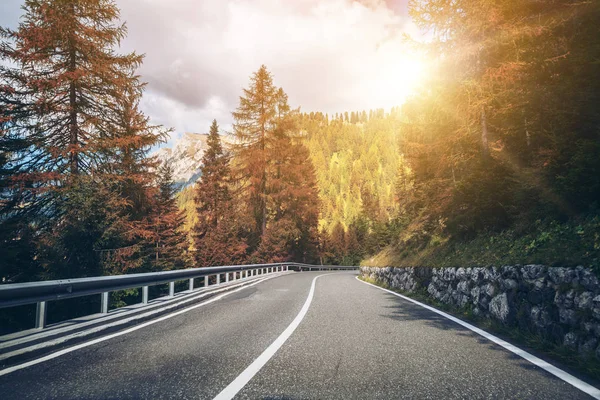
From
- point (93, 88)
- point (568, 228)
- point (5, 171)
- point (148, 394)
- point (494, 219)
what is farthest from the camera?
point (93, 88)

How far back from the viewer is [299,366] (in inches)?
144

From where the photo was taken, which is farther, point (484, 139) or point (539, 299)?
point (484, 139)

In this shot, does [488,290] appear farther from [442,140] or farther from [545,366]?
[442,140]

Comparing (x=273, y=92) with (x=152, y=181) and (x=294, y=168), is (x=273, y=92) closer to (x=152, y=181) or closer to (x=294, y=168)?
(x=294, y=168)

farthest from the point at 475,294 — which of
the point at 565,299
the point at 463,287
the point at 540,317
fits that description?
the point at 565,299

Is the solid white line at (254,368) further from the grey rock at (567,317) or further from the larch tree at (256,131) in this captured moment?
the larch tree at (256,131)

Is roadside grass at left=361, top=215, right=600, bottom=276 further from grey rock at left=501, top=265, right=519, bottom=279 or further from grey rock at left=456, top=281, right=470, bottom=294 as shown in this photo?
grey rock at left=456, top=281, right=470, bottom=294

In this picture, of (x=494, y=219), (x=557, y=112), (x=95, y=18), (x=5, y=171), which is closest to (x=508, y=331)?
(x=494, y=219)

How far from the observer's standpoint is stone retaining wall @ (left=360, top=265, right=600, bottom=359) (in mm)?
4047

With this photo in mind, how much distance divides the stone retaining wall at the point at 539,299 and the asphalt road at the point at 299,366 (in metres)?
0.87

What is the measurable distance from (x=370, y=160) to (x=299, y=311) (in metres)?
152

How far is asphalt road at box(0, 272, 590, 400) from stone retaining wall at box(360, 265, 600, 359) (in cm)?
87

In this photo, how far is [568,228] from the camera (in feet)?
20.2

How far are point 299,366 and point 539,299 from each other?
403 cm
